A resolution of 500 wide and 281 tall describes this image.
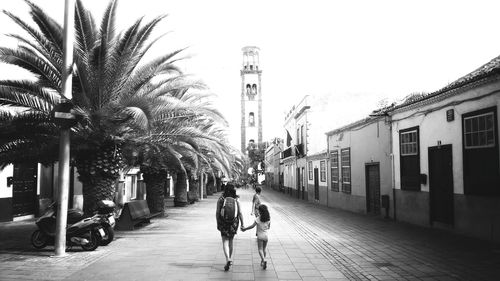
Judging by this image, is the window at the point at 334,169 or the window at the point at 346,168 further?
the window at the point at 334,169

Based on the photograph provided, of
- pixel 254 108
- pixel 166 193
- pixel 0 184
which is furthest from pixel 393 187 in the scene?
pixel 254 108

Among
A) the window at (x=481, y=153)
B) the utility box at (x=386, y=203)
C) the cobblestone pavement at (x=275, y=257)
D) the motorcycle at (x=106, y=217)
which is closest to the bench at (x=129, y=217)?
the cobblestone pavement at (x=275, y=257)

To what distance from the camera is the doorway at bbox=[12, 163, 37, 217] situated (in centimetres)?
→ 1480

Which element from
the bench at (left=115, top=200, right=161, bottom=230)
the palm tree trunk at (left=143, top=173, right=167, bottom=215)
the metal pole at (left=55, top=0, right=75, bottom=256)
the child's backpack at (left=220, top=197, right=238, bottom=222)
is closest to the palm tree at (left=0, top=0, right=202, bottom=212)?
the metal pole at (left=55, top=0, right=75, bottom=256)

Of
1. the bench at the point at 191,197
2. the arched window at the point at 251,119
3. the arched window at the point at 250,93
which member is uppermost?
the arched window at the point at 250,93

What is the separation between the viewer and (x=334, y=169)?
2278 centimetres

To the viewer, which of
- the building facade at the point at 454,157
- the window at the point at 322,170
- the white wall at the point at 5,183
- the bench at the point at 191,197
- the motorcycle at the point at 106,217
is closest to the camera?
the motorcycle at the point at 106,217

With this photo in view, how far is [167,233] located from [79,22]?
20.2ft

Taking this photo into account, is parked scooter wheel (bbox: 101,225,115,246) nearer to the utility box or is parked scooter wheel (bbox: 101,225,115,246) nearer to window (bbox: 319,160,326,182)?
the utility box

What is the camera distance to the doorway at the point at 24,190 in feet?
48.5

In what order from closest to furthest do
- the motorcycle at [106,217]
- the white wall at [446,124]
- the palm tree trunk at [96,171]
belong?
the motorcycle at [106,217] → the palm tree trunk at [96,171] → the white wall at [446,124]

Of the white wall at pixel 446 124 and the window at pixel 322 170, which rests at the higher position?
the white wall at pixel 446 124

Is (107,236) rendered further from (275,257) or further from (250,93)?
(250,93)

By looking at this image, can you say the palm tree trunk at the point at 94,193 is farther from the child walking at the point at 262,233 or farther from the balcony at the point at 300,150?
the balcony at the point at 300,150
